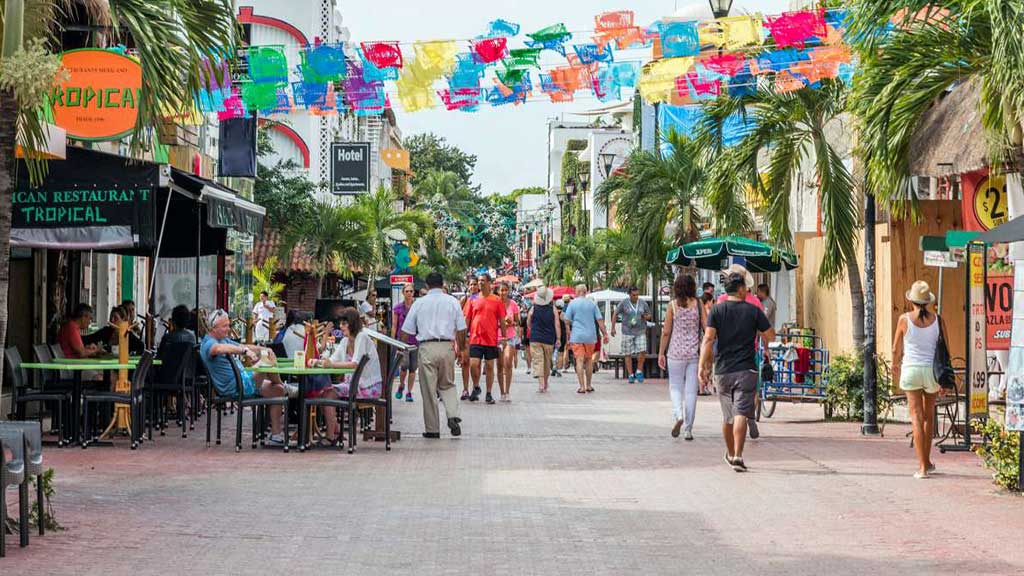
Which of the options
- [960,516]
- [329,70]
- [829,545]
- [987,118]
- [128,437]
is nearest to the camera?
[829,545]

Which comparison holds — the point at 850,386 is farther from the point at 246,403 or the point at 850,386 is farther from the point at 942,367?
the point at 246,403

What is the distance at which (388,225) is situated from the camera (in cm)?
6138

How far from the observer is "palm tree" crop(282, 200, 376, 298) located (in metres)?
49.3

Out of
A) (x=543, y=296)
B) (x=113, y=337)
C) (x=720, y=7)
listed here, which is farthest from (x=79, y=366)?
(x=543, y=296)

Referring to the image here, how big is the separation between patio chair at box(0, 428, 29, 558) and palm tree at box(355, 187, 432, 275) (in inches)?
1907

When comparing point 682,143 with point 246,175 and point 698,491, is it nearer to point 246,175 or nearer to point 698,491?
point 246,175

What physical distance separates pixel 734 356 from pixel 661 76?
679 cm

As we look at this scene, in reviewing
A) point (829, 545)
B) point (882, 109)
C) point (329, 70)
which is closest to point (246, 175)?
point (329, 70)

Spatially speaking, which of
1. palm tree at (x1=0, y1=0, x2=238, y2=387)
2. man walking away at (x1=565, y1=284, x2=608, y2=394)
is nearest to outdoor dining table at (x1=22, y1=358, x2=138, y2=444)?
palm tree at (x1=0, y1=0, x2=238, y2=387)

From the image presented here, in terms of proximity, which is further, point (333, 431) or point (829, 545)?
→ point (333, 431)

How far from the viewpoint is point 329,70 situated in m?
19.5

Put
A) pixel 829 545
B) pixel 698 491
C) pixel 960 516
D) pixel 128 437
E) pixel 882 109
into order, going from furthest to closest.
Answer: pixel 128 437, pixel 882 109, pixel 698 491, pixel 960 516, pixel 829 545

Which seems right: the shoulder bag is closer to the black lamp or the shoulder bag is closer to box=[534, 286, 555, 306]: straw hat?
the black lamp

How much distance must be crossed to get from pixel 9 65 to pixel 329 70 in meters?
11.2
